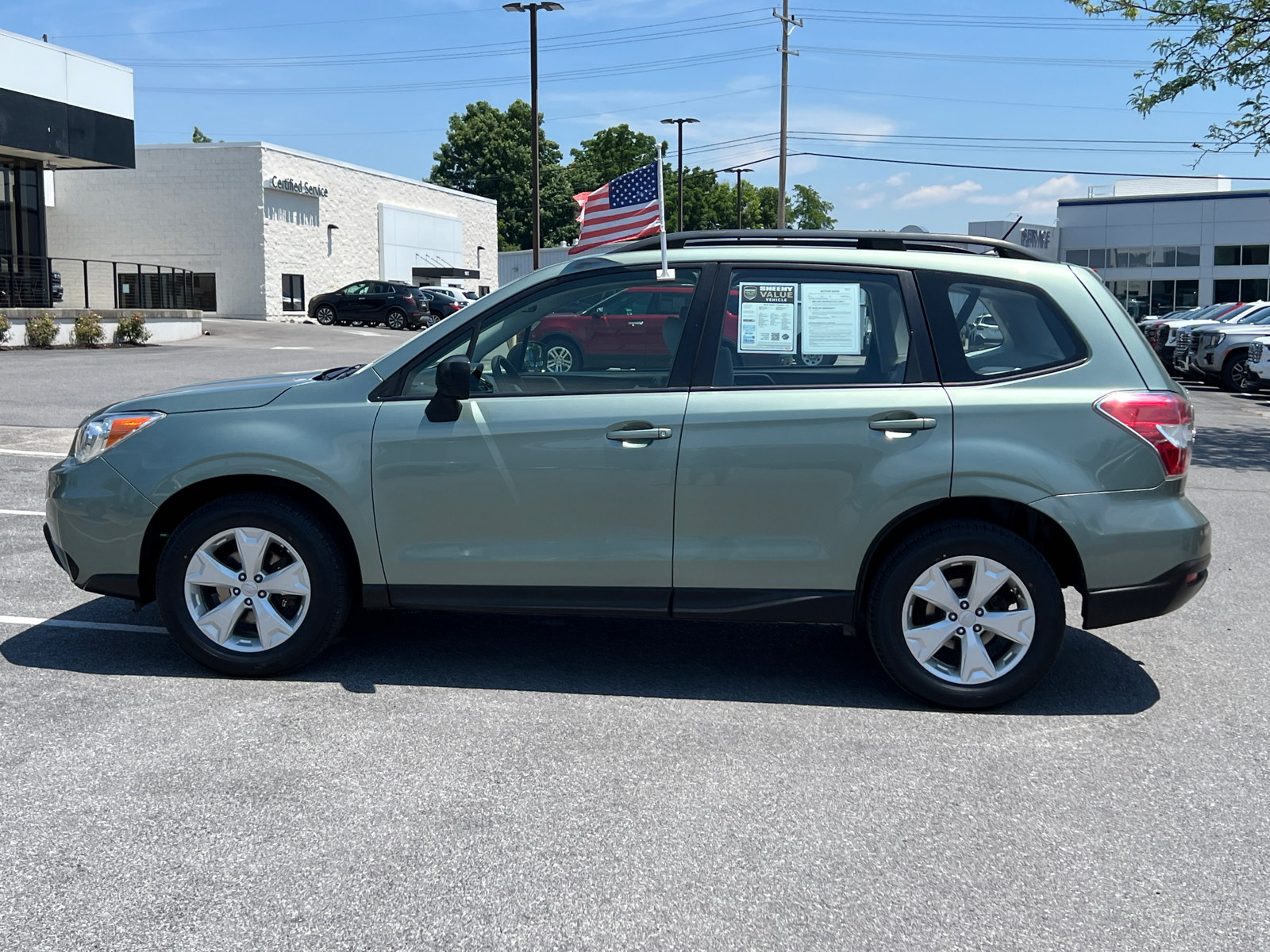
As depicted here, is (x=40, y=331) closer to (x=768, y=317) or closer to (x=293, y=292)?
(x=293, y=292)

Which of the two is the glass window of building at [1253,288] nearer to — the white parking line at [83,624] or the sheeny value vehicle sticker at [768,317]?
the sheeny value vehicle sticker at [768,317]

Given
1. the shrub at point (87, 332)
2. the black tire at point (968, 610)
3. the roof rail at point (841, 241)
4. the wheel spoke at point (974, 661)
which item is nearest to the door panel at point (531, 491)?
the roof rail at point (841, 241)

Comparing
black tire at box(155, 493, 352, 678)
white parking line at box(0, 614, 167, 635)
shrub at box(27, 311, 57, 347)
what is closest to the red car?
black tire at box(155, 493, 352, 678)

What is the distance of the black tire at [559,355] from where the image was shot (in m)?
4.88

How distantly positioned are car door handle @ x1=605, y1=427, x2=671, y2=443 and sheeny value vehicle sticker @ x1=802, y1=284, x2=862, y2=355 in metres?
0.67

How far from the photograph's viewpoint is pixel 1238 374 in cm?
2267

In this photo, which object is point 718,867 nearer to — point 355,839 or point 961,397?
point 355,839

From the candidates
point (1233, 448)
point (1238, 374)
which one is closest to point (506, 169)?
point (1238, 374)

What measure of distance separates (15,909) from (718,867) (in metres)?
1.86

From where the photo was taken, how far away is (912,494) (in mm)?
4574

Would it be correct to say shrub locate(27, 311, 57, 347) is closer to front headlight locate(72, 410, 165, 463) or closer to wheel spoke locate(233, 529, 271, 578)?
front headlight locate(72, 410, 165, 463)

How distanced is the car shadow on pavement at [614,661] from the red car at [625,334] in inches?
52.4

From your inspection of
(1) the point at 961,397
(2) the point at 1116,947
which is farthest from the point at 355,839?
(1) the point at 961,397

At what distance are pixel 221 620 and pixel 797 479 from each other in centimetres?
241
